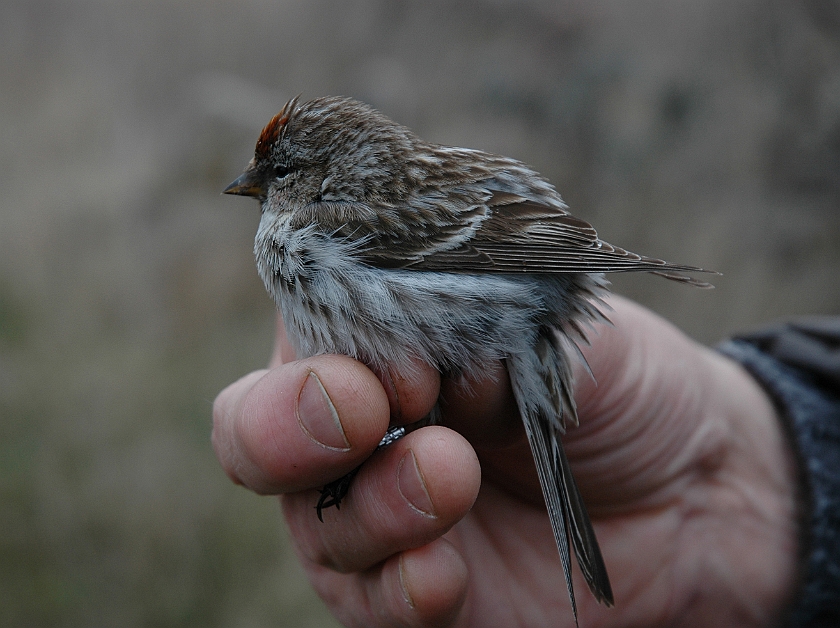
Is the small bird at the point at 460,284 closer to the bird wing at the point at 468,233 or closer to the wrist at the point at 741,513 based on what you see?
the bird wing at the point at 468,233

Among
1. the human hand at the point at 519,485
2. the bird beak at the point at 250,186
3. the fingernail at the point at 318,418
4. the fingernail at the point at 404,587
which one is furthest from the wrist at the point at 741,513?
the bird beak at the point at 250,186

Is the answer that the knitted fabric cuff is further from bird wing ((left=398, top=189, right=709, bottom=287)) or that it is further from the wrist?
bird wing ((left=398, top=189, right=709, bottom=287))

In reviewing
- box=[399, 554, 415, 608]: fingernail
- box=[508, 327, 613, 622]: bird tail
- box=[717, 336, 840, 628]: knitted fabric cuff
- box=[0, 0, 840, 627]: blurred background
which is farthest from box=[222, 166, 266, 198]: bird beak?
box=[717, 336, 840, 628]: knitted fabric cuff

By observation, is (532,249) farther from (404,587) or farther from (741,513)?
(741,513)

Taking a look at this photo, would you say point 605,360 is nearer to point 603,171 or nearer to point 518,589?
point 518,589

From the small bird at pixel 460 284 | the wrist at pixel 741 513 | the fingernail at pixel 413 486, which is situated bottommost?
the wrist at pixel 741 513

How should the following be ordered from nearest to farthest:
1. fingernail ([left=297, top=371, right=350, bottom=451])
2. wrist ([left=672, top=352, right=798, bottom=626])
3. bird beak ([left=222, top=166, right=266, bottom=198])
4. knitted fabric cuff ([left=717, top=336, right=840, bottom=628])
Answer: fingernail ([left=297, top=371, right=350, bottom=451]) < bird beak ([left=222, top=166, right=266, bottom=198]) < knitted fabric cuff ([left=717, top=336, right=840, bottom=628]) < wrist ([left=672, top=352, right=798, bottom=626])

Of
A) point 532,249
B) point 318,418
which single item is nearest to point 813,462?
point 532,249

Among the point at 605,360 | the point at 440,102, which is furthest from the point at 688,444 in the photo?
the point at 440,102
